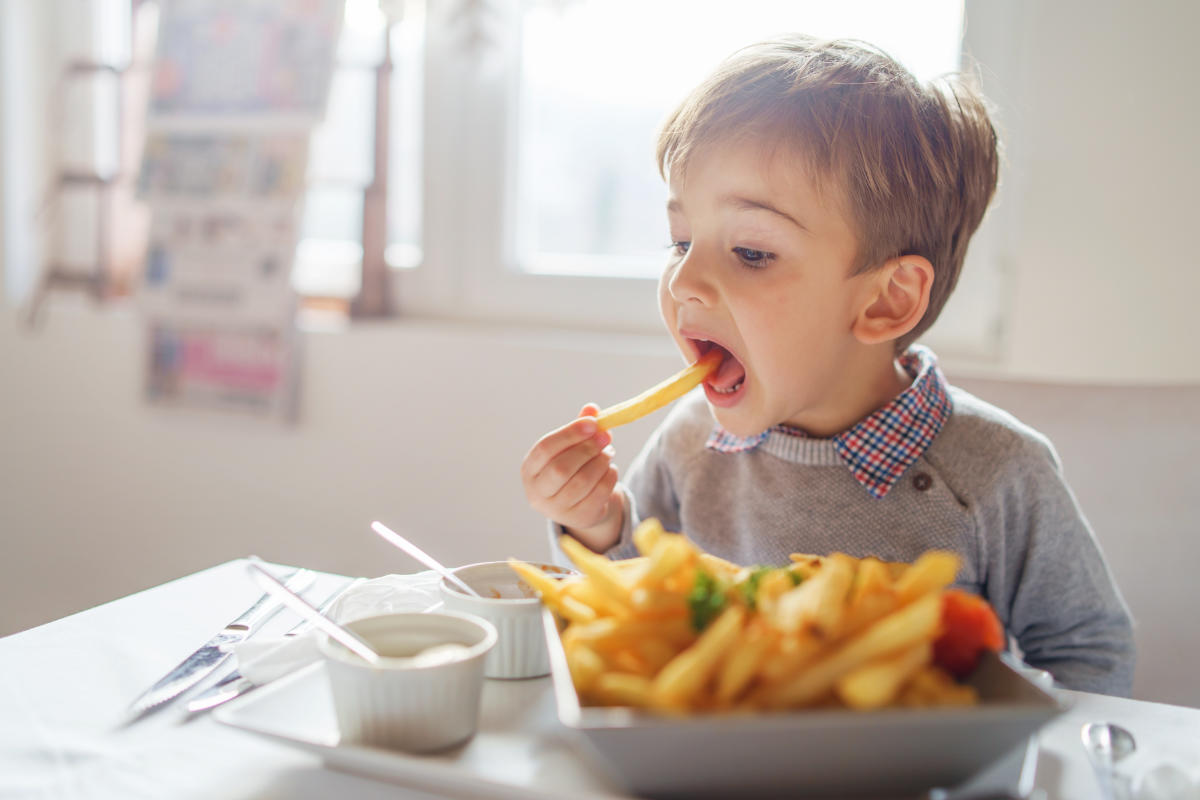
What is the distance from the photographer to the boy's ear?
1.04m

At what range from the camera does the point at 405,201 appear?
2072 mm

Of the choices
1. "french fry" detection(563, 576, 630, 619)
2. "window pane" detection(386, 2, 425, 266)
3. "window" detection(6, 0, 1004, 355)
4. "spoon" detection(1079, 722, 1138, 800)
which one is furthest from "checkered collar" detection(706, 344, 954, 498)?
"window pane" detection(386, 2, 425, 266)

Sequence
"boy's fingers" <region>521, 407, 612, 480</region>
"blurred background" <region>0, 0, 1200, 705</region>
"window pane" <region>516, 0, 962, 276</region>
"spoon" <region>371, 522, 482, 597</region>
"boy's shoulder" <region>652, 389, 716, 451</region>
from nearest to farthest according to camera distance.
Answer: "spoon" <region>371, 522, 482, 597</region> < "boy's fingers" <region>521, 407, 612, 480</region> < "boy's shoulder" <region>652, 389, 716, 451</region> < "blurred background" <region>0, 0, 1200, 705</region> < "window pane" <region>516, 0, 962, 276</region>

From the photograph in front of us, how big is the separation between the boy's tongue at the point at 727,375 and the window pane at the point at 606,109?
0.83m

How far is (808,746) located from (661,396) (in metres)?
0.58

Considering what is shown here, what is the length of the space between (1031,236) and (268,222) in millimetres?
1503

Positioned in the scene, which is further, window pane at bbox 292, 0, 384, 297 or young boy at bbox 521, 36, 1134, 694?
window pane at bbox 292, 0, 384, 297

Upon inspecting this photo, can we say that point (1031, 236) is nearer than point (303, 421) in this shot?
Yes

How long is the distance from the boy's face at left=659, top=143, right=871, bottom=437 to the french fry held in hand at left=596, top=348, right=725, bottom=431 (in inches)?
1.1

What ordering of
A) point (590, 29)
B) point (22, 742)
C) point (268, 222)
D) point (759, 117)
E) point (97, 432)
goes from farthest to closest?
point (97, 432) → point (268, 222) → point (590, 29) → point (759, 117) → point (22, 742)

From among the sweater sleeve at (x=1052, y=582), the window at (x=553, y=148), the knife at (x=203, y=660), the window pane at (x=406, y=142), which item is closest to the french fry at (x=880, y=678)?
the knife at (x=203, y=660)

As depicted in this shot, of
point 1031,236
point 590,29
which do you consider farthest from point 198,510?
point 1031,236

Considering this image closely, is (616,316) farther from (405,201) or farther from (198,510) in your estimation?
(198,510)

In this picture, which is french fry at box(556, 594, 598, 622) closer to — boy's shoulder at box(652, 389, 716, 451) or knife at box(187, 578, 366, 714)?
knife at box(187, 578, 366, 714)
